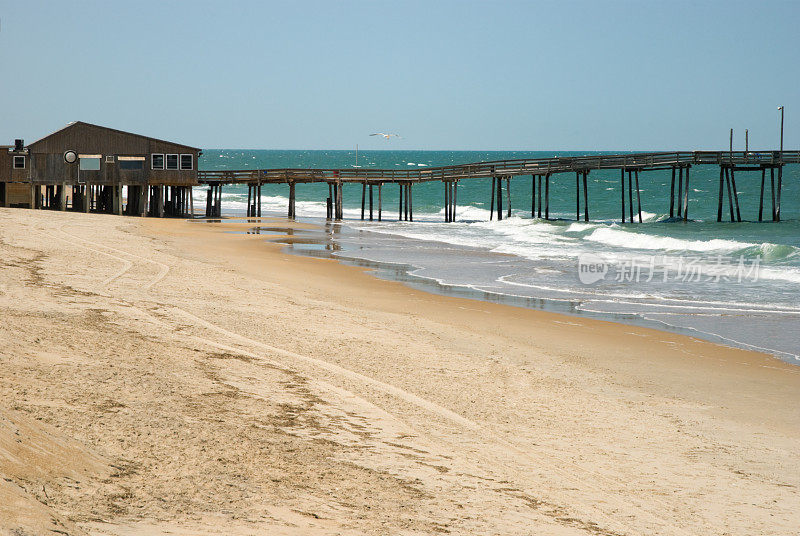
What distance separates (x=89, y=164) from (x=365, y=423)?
37.9m

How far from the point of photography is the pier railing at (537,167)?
46.3 meters

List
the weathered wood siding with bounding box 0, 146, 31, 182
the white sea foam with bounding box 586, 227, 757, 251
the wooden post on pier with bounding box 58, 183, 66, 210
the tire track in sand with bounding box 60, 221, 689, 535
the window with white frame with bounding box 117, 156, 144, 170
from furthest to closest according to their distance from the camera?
the wooden post on pier with bounding box 58, 183, 66, 210 → the window with white frame with bounding box 117, 156, 144, 170 → the weathered wood siding with bounding box 0, 146, 31, 182 → the white sea foam with bounding box 586, 227, 757, 251 → the tire track in sand with bounding box 60, 221, 689, 535

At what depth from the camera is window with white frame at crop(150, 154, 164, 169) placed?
140 ft

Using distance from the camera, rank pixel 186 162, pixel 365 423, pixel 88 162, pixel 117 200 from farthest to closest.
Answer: pixel 117 200 < pixel 186 162 < pixel 88 162 < pixel 365 423

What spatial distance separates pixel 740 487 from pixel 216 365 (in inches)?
222

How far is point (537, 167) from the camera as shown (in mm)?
47844

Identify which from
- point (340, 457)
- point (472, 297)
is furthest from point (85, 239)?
point (340, 457)

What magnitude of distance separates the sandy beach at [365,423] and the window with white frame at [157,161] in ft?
96.5

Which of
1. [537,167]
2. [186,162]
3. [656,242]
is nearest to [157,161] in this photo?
[186,162]

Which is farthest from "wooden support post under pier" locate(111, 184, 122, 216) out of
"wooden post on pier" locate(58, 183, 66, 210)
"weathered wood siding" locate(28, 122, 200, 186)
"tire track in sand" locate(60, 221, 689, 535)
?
"tire track in sand" locate(60, 221, 689, 535)

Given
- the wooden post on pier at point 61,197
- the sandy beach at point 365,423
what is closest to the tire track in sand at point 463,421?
the sandy beach at point 365,423

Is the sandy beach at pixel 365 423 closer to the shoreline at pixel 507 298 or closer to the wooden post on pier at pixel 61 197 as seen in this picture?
the shoreline at pixel 507 298

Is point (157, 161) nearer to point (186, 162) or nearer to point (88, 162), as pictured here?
point (186, 162)

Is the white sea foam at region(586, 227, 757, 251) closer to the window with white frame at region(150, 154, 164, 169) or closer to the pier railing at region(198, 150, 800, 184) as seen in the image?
the pier railing at region(198, 150, 800, 184)
